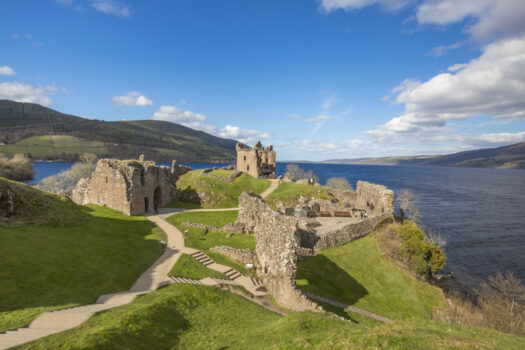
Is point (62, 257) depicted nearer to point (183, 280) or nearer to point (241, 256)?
point (183, 280)

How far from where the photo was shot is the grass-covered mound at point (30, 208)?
22609 mm

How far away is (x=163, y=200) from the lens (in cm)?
4653

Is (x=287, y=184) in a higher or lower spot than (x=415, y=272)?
higher

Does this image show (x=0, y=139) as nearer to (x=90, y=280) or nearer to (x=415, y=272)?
(x=90, y=280)

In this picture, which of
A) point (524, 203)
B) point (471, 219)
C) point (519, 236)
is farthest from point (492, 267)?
point (524, 203)

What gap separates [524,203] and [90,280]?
5269 inches

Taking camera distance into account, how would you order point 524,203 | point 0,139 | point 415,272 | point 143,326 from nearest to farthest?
point 143,326, point 415,272, point 524,203, point 0,139

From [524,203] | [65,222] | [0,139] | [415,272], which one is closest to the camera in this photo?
[65,222]

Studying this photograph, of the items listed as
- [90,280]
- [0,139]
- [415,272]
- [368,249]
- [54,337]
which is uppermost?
[0,139]

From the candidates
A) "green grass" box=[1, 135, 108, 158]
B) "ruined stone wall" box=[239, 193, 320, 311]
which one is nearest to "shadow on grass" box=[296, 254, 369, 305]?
"ruined stone wall" box=[239, 193, 320, 311]

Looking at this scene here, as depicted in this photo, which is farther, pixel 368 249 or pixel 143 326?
pixel 368 249

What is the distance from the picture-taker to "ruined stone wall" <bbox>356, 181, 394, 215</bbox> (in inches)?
1657

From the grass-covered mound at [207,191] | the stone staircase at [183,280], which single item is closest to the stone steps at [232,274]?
the stone staircase at [183,280]

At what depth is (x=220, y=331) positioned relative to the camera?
1308 centimetres
